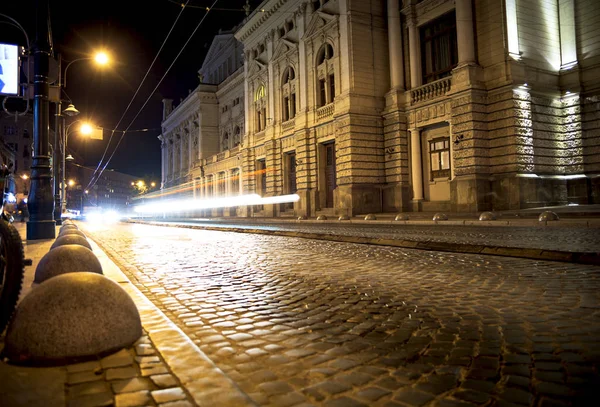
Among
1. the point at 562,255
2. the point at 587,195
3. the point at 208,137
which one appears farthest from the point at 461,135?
the point at 208,137

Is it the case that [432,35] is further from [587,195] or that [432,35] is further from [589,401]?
[589,401]

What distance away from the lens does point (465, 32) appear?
21.7 metres

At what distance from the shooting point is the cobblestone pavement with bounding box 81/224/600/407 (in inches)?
89.3

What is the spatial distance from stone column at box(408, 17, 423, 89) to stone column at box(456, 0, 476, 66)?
369 cm

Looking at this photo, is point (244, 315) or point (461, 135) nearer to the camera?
point (244, 315)

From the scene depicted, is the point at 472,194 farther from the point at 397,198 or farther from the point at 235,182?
the point at 235,182

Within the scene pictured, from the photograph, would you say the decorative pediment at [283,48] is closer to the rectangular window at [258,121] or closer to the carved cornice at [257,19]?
the carved cornice at [257,19]

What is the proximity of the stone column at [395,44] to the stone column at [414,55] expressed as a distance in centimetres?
85

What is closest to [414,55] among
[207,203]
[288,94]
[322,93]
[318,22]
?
[322,93]

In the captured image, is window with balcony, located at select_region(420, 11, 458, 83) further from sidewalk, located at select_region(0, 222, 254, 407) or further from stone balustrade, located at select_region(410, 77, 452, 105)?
sidewalk, located at select_region(0, 222, 254, 407)

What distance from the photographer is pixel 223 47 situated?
53.9 m

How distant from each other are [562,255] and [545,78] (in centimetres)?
1845

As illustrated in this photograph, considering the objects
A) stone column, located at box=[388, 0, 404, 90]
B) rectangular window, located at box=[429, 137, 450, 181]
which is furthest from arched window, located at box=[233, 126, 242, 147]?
rectangular window, located at box=[429, 137, 450, 181]

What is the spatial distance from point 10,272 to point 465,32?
77.2 ft
